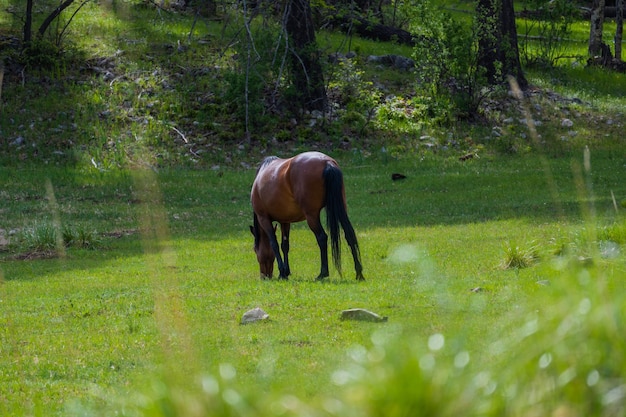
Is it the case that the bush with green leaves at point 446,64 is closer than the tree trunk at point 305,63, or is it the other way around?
the bush with green leaves at point 446,64

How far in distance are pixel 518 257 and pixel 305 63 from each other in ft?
54.4

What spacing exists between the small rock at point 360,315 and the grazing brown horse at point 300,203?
122 inches

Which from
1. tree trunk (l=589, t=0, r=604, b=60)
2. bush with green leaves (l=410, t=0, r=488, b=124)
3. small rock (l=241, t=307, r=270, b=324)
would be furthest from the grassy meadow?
tree trunk (l=589, t=0, r=604, b=60)

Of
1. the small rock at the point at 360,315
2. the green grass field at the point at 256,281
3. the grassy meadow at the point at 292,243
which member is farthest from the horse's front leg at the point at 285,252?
the small rock at the point at 360,315

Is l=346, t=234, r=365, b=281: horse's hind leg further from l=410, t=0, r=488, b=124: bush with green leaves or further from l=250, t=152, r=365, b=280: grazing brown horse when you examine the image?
l=410, t=0, r=488, b=124: bush with green leaves

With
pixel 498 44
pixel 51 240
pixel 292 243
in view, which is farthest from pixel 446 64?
pixel 51 240

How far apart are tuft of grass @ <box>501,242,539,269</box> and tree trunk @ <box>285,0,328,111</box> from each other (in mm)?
15721

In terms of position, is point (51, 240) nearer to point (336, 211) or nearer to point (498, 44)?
point (336, 211)

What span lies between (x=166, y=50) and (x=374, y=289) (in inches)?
833

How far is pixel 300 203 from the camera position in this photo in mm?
12680

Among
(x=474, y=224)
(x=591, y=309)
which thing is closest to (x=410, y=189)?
(x=474, y=224)

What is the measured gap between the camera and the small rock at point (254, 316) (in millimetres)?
9008

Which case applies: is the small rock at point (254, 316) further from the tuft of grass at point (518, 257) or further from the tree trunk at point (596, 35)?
the tree trunk at point (596, 35)

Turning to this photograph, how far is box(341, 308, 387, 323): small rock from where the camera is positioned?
8.45m
